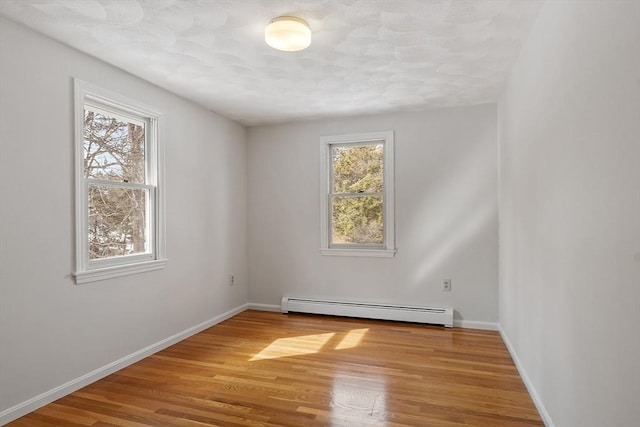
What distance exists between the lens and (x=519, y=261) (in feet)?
9.72

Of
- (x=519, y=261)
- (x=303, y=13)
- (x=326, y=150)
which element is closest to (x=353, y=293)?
(x=326, y=150)

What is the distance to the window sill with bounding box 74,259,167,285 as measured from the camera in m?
Result: 2.81

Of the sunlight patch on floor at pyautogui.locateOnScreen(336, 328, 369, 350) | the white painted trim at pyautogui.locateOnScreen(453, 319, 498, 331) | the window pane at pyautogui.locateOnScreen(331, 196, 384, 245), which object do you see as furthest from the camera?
the window pane at pyautogui.locateOnScreen(331, 196, 384, 245)

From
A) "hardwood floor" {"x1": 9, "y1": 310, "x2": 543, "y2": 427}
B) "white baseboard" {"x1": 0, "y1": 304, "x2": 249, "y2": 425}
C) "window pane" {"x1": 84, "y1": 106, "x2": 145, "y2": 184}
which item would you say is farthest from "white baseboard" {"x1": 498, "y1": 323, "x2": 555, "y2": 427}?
"window pane" {"x1": 84, "y1": 106, "x2": 145, "y2": 184}

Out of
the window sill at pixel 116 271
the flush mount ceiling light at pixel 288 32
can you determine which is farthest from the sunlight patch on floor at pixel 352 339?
the flush mount ceiling light at pixel 288 32

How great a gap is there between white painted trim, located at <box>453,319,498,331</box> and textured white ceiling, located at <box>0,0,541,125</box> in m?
2.44

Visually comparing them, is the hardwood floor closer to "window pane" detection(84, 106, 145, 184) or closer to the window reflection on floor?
the window reflection on floor

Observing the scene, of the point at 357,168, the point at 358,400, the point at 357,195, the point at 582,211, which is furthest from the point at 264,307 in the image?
the point at 582,211

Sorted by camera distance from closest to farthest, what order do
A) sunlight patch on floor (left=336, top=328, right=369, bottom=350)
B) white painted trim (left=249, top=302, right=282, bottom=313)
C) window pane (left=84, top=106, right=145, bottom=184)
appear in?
window pane (left=84, top=106, right=145, bottom=184)
sunlight patch on floor (left=336, top=328, right=369, bottom=350)
white painted trim (left=249, top=302, right=282, bottom=313)

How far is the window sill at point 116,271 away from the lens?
2.81 metres

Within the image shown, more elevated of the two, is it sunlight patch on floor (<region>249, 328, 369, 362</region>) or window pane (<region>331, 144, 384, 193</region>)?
window pane (<region>331, 144, 384, 193</region>)

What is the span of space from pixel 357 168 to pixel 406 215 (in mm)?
852

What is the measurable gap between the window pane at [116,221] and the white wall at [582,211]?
319 cm

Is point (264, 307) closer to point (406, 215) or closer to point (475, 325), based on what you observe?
point (406, 215)
